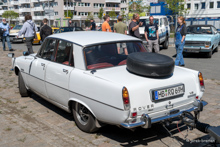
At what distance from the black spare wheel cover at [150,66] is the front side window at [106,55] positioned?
0.50 m

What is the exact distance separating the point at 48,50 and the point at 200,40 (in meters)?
9.43

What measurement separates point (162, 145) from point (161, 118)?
0.50 m

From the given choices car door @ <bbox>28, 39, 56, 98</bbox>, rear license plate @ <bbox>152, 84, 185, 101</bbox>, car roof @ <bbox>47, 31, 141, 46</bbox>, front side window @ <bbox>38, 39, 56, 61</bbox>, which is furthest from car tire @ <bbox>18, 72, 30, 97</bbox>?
rear license plate @ <bbox>152, 84, 185, 101</bbox>

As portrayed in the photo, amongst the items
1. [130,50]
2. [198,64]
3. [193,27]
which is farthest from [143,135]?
[193,27]

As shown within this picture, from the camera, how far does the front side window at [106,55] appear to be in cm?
Result: 453

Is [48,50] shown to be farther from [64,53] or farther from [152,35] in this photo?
[152,35]

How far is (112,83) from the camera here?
385cm

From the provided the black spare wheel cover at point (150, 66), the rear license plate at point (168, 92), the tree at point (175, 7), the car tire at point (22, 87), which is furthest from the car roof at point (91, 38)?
the tree at point (175, 7)

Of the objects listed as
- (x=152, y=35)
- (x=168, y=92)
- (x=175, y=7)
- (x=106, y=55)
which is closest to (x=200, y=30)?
(x=152, y=35)

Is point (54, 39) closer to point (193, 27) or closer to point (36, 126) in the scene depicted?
point (36, 126)

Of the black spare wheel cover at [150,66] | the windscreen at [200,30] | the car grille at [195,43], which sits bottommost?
the car grille at [195,43]

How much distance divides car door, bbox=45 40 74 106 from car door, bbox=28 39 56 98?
19 centimetres

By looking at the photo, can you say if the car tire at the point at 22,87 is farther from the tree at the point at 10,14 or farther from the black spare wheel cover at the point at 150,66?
the tree at the point at 10,14

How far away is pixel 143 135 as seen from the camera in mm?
4504
